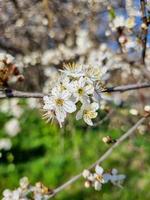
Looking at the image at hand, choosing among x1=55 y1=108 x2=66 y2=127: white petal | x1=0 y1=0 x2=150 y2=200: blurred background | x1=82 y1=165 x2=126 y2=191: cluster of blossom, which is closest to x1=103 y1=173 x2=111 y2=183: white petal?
x1=82 y1=165 x2=126 y2=191: cluster of blossom

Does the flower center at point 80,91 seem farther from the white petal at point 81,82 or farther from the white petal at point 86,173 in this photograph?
the white petal at point 86,173

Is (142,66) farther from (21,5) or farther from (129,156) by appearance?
(129,156)

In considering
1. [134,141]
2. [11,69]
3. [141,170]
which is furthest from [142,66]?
[141,170]

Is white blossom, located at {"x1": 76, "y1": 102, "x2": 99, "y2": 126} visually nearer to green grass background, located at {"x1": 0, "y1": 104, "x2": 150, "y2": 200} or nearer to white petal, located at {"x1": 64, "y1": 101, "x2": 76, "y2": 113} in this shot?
white petal, located at {"x1": 64, "y1": 101, "x2": 76, "y2": 113}

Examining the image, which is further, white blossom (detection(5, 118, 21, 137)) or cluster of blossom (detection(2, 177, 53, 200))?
white blossom (detection(5, 118, 21, 137))

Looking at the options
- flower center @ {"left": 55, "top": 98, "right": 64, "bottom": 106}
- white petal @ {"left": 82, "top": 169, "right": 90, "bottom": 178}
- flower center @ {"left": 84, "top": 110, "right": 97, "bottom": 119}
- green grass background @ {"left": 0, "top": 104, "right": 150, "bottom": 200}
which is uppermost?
flower center @ {"left": 55, "top": 98, "right": 64, "bottom": 106}

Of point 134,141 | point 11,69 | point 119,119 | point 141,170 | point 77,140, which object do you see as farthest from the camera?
point 77,140

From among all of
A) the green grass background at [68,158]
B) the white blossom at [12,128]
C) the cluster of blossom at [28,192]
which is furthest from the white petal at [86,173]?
the white blossom at [12,128]

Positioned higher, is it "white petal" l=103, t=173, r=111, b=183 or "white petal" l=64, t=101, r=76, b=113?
"white petal" l=64, t=101, r=76, b=113
